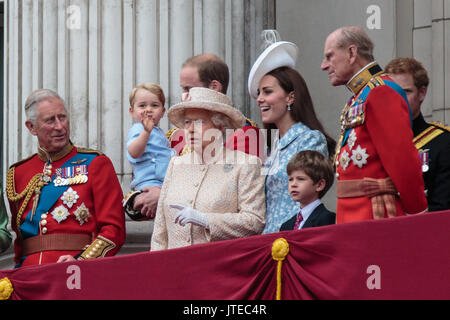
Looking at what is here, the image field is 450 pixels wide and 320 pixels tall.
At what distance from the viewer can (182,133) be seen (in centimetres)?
659

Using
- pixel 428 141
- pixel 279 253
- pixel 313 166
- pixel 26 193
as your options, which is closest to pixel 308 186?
pixel 313 166

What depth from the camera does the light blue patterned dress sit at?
553 cm

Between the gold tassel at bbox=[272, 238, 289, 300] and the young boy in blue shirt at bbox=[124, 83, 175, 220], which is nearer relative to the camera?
the gold tassel at bbox=[272, 238, 289, 300]

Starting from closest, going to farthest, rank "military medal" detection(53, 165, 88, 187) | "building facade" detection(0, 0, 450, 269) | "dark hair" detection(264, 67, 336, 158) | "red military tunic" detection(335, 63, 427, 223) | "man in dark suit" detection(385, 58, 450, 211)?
1. "red military tunic" detection(335, 63, 427, 223)
2. "man in dark suit" detection(385, 58, 450, 211)
3. "dark hair" detection(264, 67, 336, 158)
4. "military medal" detection(53, 165, 88, 187)
5. "building facade" detection(0, 0, 450, 269)

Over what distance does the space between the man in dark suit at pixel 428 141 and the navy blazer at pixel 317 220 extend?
1.58 ft

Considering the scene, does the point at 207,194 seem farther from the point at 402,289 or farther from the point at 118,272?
the point at 402,289

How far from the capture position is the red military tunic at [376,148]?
4914 mm

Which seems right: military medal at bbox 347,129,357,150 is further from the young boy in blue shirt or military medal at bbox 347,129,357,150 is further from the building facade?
the building facade

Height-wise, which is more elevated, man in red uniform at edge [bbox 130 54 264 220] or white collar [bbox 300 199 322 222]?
man in red uniform at edge [bbox 130 54 264 220]

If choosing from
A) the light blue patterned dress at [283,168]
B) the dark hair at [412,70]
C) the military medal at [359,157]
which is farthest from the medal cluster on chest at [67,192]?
the dark hair at [412,70]

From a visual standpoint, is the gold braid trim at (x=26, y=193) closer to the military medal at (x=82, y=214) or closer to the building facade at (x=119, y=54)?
the military medal at (x=82, y=214)

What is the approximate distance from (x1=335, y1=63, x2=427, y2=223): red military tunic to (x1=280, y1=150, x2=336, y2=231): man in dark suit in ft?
0.67

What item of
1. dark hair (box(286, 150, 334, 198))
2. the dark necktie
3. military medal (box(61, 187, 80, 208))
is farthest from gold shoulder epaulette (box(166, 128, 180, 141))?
the dark necktie

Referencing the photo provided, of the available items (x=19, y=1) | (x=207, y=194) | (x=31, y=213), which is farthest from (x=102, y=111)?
(x=207, y=194)
